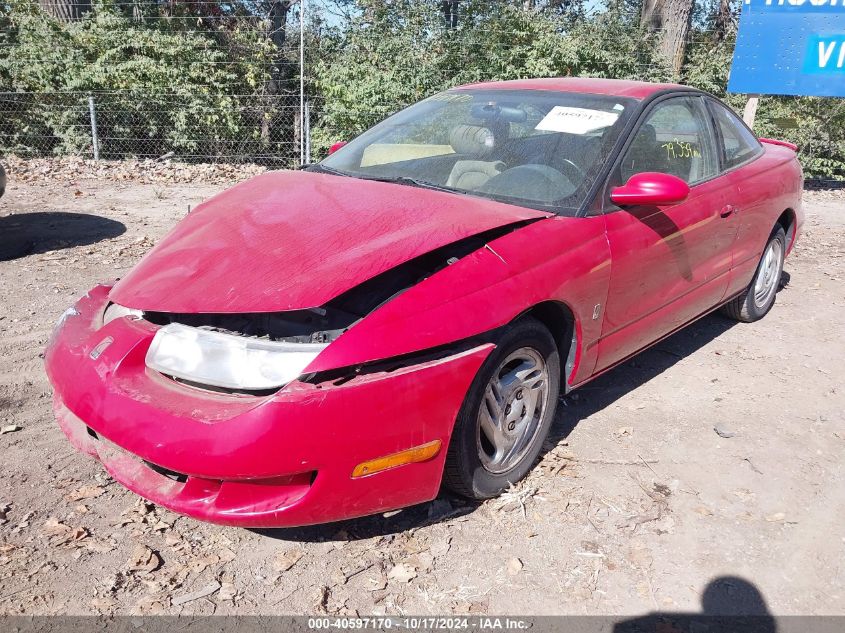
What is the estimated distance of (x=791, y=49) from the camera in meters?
9.97

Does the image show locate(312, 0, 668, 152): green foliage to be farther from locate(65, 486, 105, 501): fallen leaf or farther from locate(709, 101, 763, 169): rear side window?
locate(65, 486, 105, 501): fallen leaf

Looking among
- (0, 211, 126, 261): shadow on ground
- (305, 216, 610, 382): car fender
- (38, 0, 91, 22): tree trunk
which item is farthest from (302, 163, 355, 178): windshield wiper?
(38, 0, 91, 22): tree trunk

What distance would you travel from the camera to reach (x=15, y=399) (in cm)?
377

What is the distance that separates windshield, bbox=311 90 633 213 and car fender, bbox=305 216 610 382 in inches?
10.0

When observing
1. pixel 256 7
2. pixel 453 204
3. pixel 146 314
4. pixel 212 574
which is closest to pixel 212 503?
pixel 212 574

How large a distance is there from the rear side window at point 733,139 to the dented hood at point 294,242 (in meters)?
Answer: 1.97

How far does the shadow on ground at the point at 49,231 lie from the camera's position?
6562mm

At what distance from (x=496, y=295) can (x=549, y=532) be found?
3.26 ft

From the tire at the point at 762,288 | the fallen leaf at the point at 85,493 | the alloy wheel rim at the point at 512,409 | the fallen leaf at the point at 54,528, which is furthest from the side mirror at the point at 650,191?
the fallen leaf at the point at 54,528

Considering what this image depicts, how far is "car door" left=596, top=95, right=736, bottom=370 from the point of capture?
11.3ft

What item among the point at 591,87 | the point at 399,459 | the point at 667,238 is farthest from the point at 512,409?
the point at 591,87

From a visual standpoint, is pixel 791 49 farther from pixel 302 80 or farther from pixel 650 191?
pixel 650 191

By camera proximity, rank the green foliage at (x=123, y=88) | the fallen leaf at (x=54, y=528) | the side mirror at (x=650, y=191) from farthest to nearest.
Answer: the green foliage at (x=123, y=88)
the side mirror at (x=650, y=191)
the fallen leaf at (x=54, y=528)

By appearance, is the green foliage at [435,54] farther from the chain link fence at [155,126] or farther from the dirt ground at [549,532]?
the dirt ground at [549,532]
